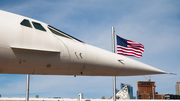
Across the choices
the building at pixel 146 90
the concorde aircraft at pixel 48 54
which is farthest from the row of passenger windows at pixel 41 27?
the building at pixel 146 90

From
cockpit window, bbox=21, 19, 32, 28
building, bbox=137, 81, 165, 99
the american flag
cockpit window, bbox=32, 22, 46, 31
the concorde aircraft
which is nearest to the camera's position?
the concorde aircraft

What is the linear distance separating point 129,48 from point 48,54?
45.9 feet

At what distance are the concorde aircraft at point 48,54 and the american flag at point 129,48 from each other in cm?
1097

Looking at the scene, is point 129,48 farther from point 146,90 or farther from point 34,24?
point 146,90

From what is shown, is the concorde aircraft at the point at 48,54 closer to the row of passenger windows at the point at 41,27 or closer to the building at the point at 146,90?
the row of passenger windows at the point at 41,27

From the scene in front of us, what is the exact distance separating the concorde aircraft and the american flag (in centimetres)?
1097

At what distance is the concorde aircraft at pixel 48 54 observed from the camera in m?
7.61

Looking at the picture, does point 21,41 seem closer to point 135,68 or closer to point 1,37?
point 1,37

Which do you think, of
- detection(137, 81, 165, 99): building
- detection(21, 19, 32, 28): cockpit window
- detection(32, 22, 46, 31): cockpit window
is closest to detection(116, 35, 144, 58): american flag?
detection(32, 22, 46, 31): cockpit window

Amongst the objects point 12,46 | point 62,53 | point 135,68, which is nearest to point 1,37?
point 12,46

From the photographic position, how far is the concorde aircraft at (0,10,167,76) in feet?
25.0

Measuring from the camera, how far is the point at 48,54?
26.9 feet

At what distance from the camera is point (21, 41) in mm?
7676

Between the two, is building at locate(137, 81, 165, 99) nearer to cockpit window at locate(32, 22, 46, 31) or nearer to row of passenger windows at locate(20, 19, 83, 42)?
row of passenger windows at locate(20, 19, 83, 42)
